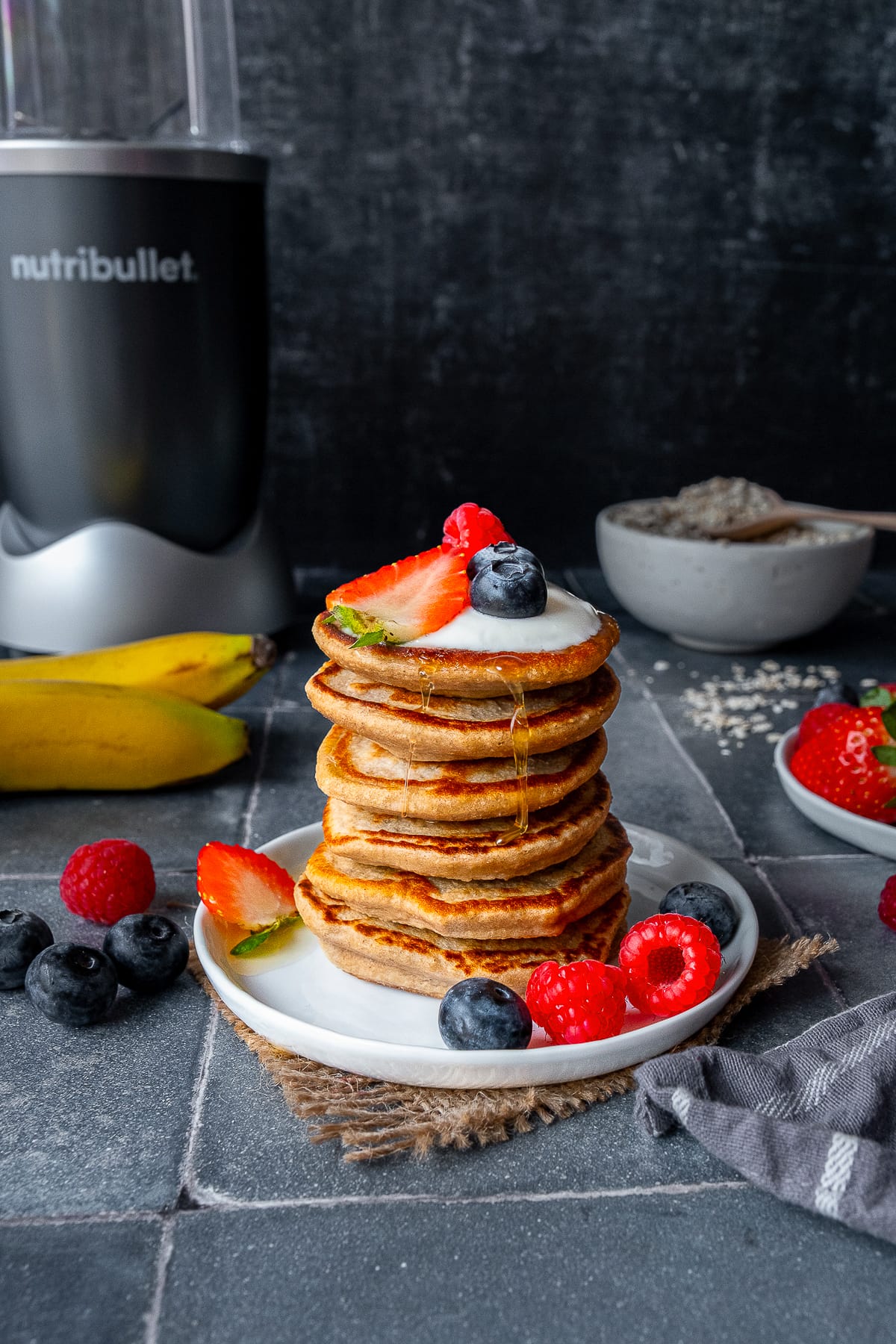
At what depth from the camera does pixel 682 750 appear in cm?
212

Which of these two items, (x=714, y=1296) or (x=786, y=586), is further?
(x=786, y=586)

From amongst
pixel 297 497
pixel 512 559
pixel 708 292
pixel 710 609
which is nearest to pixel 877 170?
pixel 708 292

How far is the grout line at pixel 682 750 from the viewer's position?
70.6 inches

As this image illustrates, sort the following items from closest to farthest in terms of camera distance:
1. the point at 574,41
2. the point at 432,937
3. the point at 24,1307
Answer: the point at 24,1307 → the point at 432,937 → the point at 574,41

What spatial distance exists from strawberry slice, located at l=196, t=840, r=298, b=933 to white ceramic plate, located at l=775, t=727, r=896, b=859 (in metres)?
0.77

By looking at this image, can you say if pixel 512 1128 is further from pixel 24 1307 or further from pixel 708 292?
pixel 708 292

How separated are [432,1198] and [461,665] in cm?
46

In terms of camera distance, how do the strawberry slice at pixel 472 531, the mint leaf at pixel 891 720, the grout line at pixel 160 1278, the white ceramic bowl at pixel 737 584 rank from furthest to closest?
the white ceramic bowl at pixel 737 584
the mint leaf at pixel 891 720
the strawberry slice at pixel 472 531
the grout line at pixel 160 1278

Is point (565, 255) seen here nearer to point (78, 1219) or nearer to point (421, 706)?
point (421, 706)

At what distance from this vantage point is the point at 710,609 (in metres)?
2.57

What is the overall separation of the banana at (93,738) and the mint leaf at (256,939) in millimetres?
633

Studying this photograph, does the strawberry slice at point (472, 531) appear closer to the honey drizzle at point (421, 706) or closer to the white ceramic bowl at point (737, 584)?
the honey drizzle at point (421, 706)

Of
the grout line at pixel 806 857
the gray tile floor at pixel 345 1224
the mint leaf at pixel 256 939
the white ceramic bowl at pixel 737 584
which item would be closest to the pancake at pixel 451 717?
the mint leaf at pixel 256 939

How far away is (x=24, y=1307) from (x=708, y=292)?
2800 millimetres
